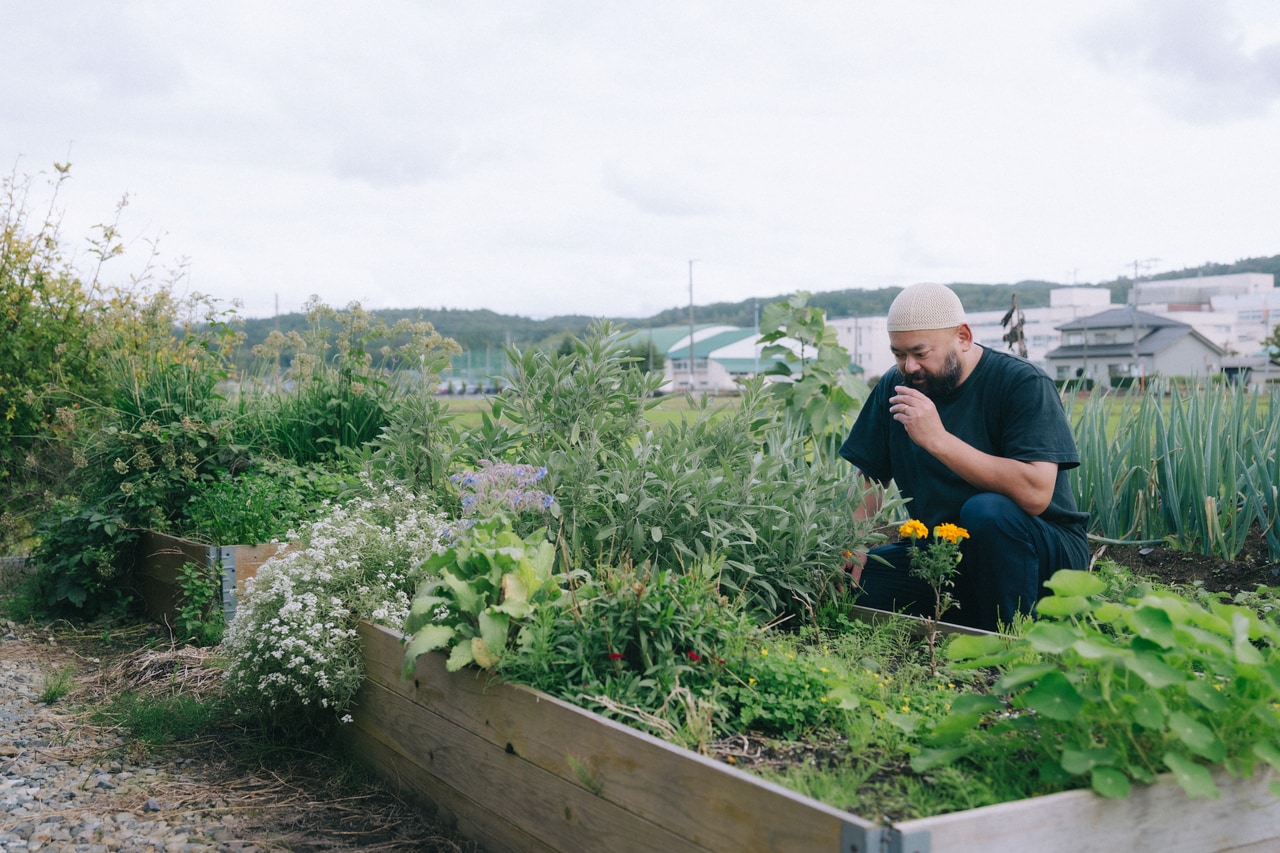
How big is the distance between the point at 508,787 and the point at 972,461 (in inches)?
68.4

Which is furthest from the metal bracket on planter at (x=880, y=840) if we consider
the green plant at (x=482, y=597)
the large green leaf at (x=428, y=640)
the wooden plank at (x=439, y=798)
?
the large green leaf at (x=428, y=640)

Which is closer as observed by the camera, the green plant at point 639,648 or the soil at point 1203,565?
the green plant at point 639,648

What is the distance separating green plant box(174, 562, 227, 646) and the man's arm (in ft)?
9.95

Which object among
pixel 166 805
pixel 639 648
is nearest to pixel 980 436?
pixel 639 648

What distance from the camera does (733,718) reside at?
2.03 meters

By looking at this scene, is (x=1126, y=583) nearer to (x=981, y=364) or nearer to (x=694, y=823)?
(x=981, y=364)

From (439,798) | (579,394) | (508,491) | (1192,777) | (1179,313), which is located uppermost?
(1179,313)

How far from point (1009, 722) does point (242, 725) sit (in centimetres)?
262

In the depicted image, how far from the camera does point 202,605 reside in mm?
4152

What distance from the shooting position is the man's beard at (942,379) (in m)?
3.12

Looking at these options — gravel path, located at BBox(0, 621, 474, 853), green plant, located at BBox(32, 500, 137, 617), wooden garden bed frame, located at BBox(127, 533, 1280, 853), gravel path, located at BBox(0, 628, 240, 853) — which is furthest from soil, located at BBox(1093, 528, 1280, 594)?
green plant, located at BBox(32, 500, 137, 617)

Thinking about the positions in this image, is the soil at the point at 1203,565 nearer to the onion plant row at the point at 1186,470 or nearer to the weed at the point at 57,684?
the onion plant row at the point at 1186,470

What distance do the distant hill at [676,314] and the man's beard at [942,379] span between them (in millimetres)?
1013

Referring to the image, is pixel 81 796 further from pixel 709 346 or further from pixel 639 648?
pixel 709 346
